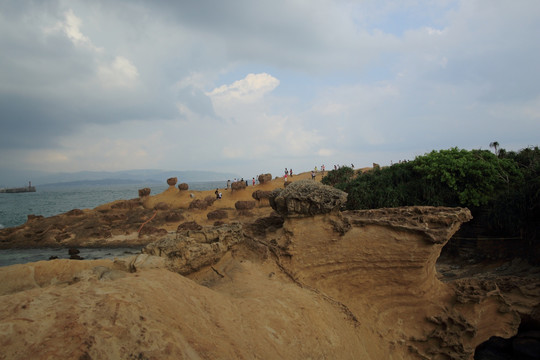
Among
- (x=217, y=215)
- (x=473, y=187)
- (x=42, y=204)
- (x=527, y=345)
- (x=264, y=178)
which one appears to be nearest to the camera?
(x=527, y=345)

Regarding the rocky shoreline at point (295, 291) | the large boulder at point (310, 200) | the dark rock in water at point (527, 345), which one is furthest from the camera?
the dark rock in water at point (527, 345)

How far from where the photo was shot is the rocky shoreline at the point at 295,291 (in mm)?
3006

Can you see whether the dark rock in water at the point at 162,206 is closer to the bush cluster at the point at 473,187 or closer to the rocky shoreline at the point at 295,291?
the bush cluster at the point at 473,187

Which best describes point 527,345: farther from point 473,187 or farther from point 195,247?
point 195,247

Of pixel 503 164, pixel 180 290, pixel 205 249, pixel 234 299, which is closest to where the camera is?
pixel 180 290

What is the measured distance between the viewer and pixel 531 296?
27.2ft

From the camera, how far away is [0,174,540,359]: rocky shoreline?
3006 mm

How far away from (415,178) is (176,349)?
17.2m

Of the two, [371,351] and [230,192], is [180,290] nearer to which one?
[371,351]

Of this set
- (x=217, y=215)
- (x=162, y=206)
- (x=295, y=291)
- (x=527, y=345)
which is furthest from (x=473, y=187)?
(x=162, y=206)

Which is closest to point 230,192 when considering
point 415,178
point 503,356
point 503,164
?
point 415,178

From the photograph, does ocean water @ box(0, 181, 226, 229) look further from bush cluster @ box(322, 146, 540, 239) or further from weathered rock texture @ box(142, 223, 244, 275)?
bush cluster @ box(322, 146, 540, 239)

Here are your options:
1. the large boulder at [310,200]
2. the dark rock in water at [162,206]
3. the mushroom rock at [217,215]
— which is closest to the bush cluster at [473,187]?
the large boulder at [310,200]

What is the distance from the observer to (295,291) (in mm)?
5586
